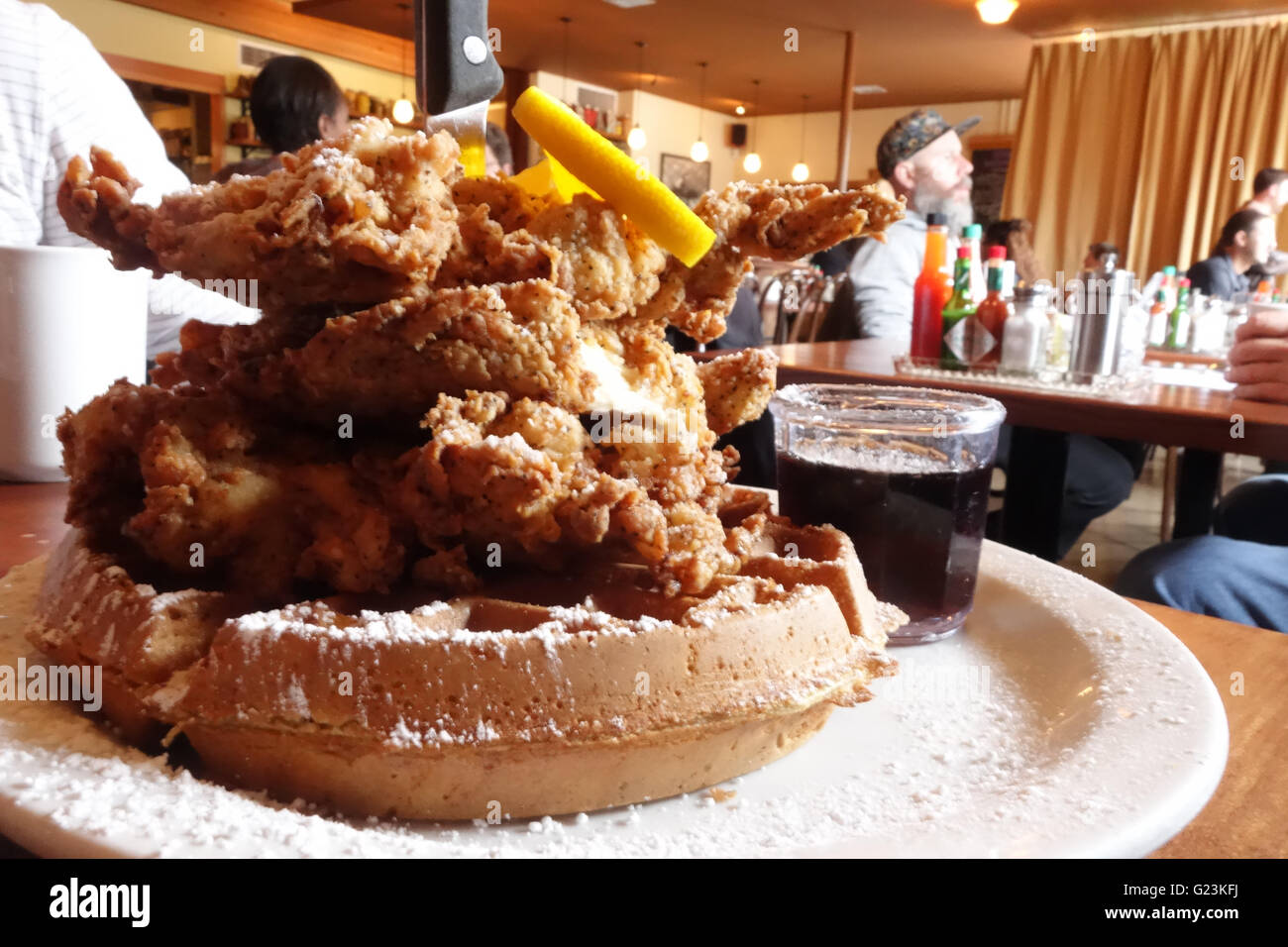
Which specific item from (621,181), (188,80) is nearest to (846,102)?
(188,80)

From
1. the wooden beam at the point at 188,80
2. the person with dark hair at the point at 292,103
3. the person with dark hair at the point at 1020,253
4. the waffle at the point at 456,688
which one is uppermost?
the wooden beam at the point at 188,80

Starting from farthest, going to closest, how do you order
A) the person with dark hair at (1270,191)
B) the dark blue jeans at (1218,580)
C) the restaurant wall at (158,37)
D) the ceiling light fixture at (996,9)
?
the restaurant wall at (158,37) → the ceiling light fixture at (996,9) → the person with dark hair at (1270,191) → the dark blue jeans at (1218,580)

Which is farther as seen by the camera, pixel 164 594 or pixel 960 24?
pixel 960 24

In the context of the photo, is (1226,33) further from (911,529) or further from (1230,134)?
(911,529)

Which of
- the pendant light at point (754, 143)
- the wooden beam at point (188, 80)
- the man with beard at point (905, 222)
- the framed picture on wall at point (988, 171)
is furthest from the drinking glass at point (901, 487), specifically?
the framed picture on wall at point (988, 171)

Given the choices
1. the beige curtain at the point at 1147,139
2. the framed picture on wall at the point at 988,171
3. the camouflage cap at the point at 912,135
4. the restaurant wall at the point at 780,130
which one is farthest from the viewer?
the restaurant wall at the point at 780,130

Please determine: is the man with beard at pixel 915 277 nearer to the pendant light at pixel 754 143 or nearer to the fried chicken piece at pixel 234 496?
the fried chicken piece at pixel 234 496

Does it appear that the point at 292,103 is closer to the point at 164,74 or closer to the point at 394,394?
the point at 394,394

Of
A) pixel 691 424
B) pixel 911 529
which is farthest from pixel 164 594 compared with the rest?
pixel 911 529

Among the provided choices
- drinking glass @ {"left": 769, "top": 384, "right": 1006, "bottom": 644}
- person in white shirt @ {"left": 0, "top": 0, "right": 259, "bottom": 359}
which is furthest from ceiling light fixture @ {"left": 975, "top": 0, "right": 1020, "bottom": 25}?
drinking glass @ {"left": 769, "top": 384, "right": 1006, "bottom": 644}
